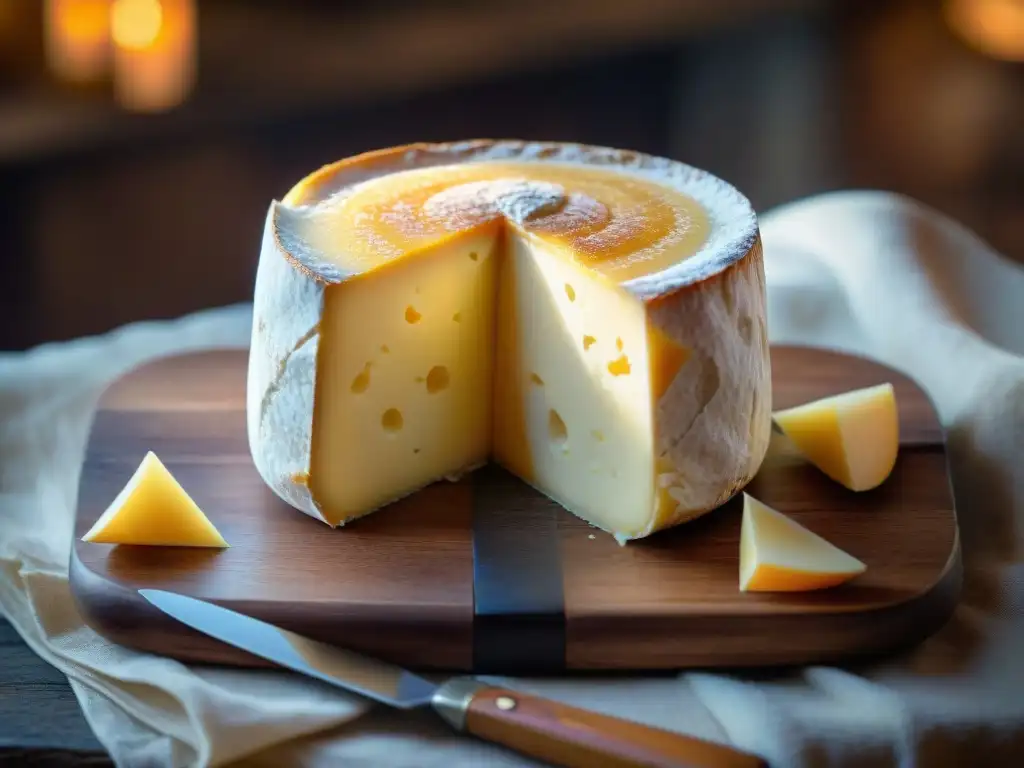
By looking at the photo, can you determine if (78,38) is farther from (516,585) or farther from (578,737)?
(578,737)

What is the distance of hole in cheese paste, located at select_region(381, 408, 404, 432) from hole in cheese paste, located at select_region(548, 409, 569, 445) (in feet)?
0.67

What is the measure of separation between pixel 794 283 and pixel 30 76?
204 centimetres

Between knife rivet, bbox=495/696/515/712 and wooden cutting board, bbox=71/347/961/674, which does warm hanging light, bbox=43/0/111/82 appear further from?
knife rivet, bbox=495/696/515/712

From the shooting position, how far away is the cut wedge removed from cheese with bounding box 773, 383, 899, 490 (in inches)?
71.8

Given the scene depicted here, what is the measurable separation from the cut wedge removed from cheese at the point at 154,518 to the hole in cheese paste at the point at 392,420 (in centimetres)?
27

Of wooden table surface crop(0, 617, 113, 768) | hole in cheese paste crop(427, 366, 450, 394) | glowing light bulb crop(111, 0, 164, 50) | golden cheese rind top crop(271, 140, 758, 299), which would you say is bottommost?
wooden table surface crop(0, 617, 113, 768)

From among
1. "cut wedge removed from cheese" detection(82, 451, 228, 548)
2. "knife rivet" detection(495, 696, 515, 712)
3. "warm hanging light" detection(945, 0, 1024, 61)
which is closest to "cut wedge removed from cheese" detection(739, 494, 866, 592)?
"knife rivet" detection(495, 696, 515, 712)

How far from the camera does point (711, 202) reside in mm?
1920

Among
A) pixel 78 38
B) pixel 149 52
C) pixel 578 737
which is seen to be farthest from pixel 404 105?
pixel 578 737

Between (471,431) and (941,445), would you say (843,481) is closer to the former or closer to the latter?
(941,445)

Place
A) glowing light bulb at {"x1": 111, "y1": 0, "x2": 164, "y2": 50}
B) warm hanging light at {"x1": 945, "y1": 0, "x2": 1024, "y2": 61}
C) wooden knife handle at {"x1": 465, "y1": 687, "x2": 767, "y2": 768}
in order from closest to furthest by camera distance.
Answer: wooden knife handle at {"x1": 465, "y1": 687, "x2": 767, "y2": 768}, glowing light bulb at {"x1": 111, "y1": 0, "x2": 164, "y2": 50}, warm hanging light at {"x1": 945, "y1": 0, "x2": 1024, "y2": 61}

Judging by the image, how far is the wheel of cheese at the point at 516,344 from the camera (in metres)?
1.67

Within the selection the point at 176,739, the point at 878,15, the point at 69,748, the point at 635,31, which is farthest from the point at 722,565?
the point at 878,15

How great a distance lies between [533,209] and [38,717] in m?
0.91
